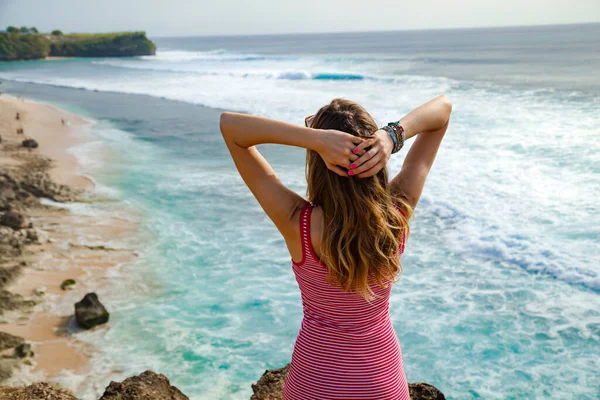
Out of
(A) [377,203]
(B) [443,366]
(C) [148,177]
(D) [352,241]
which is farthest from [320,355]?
(C) [148,177]

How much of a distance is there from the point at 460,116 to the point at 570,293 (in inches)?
446

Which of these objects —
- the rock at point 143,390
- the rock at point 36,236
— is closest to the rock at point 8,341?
the rock at point 143,390

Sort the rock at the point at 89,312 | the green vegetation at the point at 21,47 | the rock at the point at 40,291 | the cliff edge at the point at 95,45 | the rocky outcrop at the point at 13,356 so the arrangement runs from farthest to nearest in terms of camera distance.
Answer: the cliff edge at the point at 95,45 < the green vegetation at the point at 21,47 < the rock at the point at 40,291 < the rock at the point at 89,312 < the rocky outcrop at the point at 13,356

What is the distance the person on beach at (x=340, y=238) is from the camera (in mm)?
1711

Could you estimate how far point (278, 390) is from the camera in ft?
11.1

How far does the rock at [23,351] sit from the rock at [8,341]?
0.09 m

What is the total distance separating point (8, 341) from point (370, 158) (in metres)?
5.36

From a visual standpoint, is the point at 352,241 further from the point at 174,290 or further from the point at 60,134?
the point at 60,134

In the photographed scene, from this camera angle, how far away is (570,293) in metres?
6.37

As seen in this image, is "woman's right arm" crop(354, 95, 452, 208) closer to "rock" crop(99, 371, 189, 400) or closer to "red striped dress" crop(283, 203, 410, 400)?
"red striped dress" crop(283, 203, 410, 400)

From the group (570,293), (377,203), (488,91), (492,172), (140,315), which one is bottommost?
(140,315)

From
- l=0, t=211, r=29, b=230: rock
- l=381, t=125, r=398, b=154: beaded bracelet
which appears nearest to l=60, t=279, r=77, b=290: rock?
l=0, t=211, r=29, b=230: rock

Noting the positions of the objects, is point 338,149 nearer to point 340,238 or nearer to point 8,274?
point 340,238

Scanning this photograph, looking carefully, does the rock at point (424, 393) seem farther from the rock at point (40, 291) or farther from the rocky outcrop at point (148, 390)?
the rock at point (40, 291)
